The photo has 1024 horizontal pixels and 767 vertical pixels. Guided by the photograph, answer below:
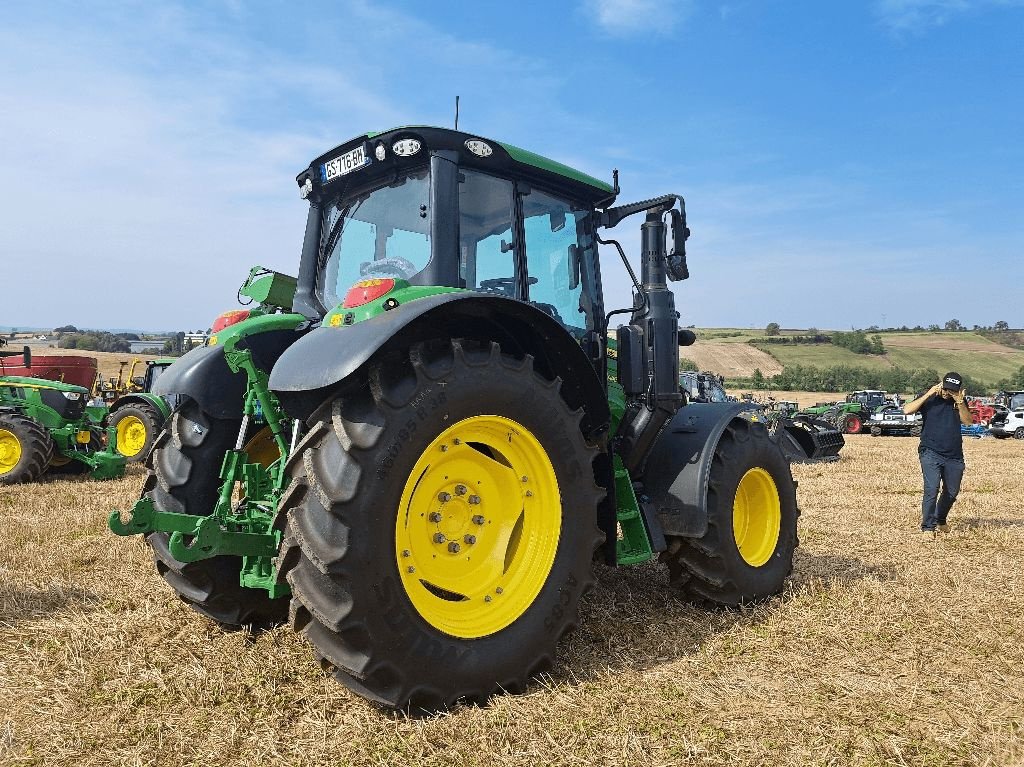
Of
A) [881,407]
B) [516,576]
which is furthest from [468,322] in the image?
[881,407]

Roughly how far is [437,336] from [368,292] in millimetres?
352

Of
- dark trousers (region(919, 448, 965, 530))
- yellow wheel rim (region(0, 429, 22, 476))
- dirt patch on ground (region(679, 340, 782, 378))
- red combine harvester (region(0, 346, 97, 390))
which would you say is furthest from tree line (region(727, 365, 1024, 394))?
yellow wheel rim (region(0, 429, 22, 476))

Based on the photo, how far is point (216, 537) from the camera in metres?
2.83

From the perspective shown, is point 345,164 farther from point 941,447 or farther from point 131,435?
point 131,435

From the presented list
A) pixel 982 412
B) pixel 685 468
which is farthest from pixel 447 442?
pixel 982 412

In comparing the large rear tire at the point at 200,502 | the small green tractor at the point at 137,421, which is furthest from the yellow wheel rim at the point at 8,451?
the large rear tire at the point at 200,502

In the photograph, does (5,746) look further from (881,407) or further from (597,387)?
(881,407)

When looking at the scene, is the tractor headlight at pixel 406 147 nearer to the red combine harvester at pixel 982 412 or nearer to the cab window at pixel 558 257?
the cab window at pixel 558 257

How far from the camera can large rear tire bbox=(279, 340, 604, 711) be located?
2570 mm

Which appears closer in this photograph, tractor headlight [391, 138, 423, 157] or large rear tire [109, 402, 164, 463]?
tractor headlight [391, 138, 423, 157]

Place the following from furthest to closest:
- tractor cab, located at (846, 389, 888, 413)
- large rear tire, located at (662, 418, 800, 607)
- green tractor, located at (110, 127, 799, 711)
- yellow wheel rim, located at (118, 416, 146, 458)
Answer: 1. tractor cab, located at (846, 389, 888, 413)
2. yellow wheel rim, located at (118, 416, 146, 458)
3. large rear tire, located at (662, 418, 800, 607)
4. green tractor, located at (110, 127, 799, 711)

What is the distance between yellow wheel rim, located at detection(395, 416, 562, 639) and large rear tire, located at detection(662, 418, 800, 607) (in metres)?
1.28

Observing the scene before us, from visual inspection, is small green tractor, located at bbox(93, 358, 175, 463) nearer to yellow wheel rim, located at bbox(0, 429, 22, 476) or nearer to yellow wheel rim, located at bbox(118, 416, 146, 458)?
yellow wheel rim, located at bbox(118, 416, 146, 458)

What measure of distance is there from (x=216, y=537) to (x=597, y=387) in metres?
1.84
